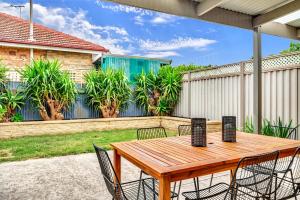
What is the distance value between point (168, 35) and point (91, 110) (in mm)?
39660

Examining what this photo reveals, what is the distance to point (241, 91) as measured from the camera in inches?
261

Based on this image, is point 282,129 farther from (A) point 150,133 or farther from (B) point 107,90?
(B) point 107,90

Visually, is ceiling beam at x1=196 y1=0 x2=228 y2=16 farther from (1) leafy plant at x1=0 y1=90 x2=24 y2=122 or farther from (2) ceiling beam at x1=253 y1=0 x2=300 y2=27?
(1) leafy plant at x1=0 y1=90 x2=24 y2=122

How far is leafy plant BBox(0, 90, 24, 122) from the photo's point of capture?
7364mm

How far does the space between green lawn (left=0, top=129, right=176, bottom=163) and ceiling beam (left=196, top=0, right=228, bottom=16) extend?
361 centimetres

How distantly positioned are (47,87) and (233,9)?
19.2 feet

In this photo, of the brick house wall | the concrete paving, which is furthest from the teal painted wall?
the concrete paving

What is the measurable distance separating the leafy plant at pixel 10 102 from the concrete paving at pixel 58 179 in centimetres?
346

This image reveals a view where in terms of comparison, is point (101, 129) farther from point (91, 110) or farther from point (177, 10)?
point (177, 10)

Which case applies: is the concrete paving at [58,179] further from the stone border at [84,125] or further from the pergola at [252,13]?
the stone border at [84,125]

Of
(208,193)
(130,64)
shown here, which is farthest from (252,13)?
(130,64)

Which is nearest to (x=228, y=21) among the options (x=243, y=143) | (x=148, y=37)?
(x=243, y=143)

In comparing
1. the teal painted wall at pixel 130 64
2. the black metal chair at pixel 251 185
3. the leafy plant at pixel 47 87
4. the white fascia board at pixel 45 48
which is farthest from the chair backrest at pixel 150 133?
the white fascia board at pixel 45 48

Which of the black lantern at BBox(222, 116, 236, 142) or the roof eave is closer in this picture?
the black lantern at BBox(222, 116, 236, 142)
